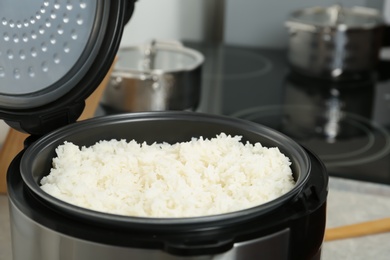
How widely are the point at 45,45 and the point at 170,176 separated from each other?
0.33m

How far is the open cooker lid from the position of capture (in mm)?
1054

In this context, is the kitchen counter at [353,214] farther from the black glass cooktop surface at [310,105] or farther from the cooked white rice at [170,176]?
the cooked white rice at [170,176]

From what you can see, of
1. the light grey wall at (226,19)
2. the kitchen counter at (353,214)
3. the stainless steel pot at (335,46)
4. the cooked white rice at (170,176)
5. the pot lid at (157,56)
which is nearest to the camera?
the cooked white rice at (170,176)

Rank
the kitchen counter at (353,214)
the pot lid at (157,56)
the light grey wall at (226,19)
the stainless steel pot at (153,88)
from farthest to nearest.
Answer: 1. the light grey wall at (226,19)
2. the pot lid at (157,56)
3. the stainless steel pot at (153,88)
4. the kitchen counter at (353,214)

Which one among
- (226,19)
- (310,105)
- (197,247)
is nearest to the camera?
(197,247)

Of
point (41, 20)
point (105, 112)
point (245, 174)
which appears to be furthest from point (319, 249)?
point (105, 112)

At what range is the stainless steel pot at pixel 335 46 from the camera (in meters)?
2.16

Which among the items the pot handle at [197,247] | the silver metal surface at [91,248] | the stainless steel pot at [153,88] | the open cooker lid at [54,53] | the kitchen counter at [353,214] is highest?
the open cooker lid at [54,53]

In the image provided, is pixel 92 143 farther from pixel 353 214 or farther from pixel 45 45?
pixel 353 214

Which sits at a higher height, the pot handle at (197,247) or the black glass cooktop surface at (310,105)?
the pot handle at (197,247)

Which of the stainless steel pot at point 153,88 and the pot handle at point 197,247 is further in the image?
the stainless steel pot at point 153,88

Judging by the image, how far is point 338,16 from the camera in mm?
2277

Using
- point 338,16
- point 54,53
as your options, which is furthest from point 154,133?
point 338,16

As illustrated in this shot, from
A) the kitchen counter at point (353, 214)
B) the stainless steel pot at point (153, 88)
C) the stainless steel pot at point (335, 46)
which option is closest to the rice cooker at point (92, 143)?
the kitchen counter at point (353, 214)
